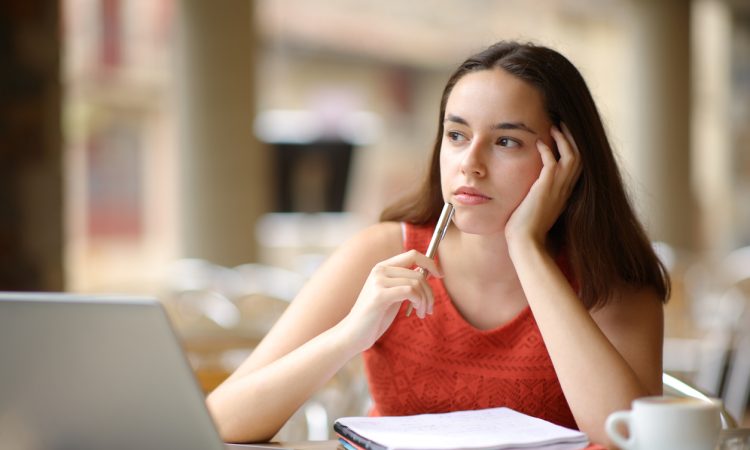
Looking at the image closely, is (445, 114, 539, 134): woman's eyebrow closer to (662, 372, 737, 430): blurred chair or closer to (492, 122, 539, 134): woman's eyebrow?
(492, 122, 539, 134): woman's eyebrow

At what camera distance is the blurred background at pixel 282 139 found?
3096mm

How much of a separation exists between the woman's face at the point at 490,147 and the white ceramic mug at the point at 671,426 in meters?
0.48

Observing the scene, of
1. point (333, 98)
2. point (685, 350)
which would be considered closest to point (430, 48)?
point (333, 98)

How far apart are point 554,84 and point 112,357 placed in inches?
34.3

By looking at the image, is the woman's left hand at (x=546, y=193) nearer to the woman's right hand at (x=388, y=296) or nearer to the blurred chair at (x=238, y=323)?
the woman's right hand at (x=388, y=296)

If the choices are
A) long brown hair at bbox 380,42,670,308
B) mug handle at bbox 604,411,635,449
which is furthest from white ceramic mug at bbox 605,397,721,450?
long brown hair at bbox 380,42,670,308

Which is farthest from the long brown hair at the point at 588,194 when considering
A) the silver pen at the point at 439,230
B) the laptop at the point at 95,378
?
Result: the laptop at the point at 95,378

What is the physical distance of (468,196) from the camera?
4.92 feet

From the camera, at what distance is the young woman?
1433mm

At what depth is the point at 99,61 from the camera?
13586 mm

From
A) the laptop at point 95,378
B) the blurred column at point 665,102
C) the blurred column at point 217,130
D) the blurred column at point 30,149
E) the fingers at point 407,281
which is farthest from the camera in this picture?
the blurred column at point 665,102

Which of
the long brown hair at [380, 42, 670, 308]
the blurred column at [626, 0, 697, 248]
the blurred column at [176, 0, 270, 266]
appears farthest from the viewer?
the blurred column at [626, 0, 697, 248]

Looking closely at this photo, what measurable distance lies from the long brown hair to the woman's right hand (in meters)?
0.35

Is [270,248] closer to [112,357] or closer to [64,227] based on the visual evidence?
[64,227]
